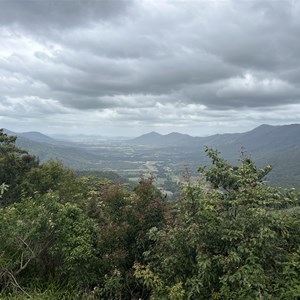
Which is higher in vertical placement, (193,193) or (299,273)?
(193,193)

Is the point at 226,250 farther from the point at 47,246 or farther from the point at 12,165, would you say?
the point at 12,165

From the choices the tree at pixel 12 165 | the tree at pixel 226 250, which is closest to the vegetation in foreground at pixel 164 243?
the tree at pixel 226 250

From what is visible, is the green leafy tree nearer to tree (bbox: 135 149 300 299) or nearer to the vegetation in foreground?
the vegetation in foreground

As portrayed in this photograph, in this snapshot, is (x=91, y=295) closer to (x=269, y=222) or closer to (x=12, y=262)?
(x=12, y=262)

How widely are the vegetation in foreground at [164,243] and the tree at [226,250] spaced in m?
0.02

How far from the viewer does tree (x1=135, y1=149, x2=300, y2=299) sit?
645 centimetres

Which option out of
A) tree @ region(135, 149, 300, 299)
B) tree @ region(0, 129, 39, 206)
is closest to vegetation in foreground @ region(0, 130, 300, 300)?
tree @ region(135, 149, 300, 299)

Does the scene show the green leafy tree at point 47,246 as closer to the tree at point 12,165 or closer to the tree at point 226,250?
the tree at point 226,250

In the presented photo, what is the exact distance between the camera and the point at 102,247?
9.48 metres

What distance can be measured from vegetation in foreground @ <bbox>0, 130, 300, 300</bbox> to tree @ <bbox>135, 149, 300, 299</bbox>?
24mm

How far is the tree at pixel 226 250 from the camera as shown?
645 centimetres

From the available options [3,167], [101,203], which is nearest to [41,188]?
[3,167]

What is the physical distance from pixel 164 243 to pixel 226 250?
1.55 m

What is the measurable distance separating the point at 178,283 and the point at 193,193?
2060 mm
